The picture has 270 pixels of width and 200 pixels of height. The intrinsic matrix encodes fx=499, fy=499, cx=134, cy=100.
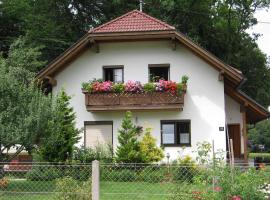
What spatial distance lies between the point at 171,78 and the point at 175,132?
2574 mm

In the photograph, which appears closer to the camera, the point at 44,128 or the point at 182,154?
the point at 44,128

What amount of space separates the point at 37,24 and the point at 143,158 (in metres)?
19.2

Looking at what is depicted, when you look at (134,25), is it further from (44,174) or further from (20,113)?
(44,174)

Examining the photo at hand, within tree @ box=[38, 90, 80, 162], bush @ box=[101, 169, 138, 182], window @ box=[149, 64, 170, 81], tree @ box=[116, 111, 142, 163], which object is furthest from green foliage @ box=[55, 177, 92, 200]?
window @ box=[149, 64, 170, 81]

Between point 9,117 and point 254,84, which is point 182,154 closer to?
point 9,117

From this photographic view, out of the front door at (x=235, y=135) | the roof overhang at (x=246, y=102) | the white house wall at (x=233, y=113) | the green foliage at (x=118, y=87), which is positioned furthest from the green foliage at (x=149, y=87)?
the front door at (x=235, y=135)

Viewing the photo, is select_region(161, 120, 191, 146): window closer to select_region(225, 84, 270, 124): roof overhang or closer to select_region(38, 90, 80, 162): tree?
select_region(225, 84, 270, 124): roof overhang

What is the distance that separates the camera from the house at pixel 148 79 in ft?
75.1

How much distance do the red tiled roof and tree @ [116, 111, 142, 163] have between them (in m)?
4.55

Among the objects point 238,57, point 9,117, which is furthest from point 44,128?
point 238,57

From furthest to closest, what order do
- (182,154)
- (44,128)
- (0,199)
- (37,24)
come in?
(37,24)
(182,154)
(44,128)
(0,199)

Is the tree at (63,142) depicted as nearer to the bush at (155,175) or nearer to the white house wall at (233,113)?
the bush at (155,175)

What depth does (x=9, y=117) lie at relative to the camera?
1550cm

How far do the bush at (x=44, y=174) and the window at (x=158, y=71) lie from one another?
29.3 feet
